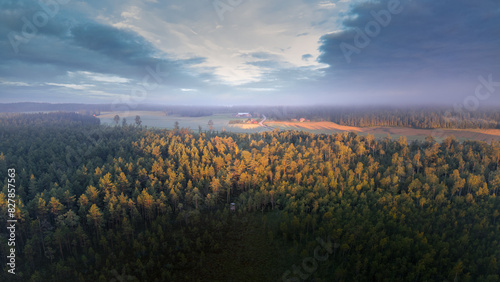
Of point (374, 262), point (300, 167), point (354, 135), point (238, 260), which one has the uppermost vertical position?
point (354, 135)

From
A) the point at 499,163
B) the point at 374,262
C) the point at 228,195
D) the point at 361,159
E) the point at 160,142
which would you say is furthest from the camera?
the point at 160,142

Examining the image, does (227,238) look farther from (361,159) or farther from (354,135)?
(354,135)

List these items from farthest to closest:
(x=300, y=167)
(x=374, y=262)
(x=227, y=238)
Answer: (x=300, y=167) → (x=227, y=238) → (x=374, y=262)

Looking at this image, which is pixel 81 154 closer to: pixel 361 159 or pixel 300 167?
pixel 300 167

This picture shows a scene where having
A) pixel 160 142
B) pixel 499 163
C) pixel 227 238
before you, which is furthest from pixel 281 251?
pixel 499 163

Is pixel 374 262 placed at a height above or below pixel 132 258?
above

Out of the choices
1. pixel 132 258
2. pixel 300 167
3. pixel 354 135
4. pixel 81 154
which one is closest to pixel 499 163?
pixel 354 135

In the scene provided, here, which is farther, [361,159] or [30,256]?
[361,159]
